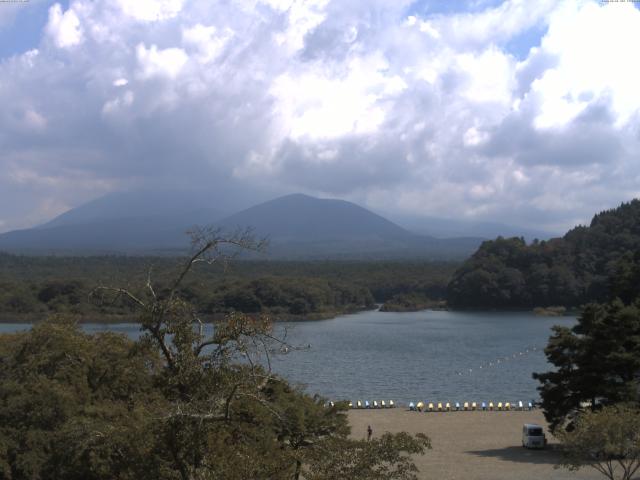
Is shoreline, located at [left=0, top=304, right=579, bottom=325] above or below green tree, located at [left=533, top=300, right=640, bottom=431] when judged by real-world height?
below

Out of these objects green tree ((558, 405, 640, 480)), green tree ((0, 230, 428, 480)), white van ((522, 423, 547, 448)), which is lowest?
white van ((522, 423, 547, 448))

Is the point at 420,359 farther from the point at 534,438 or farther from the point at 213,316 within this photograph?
the point at 213,316

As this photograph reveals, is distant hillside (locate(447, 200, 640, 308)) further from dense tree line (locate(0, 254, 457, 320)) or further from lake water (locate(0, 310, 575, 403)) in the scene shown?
lake water (locate(0, 310, 575, 403))

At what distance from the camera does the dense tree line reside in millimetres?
58281

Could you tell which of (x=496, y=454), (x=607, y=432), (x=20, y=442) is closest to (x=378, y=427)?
(x=496, y=454)

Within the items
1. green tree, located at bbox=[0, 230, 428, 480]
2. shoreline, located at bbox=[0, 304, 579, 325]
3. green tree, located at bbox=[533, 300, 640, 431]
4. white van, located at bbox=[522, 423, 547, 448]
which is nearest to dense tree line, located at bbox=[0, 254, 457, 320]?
shoreline, located at bbox=[0, 304, 579, 325]

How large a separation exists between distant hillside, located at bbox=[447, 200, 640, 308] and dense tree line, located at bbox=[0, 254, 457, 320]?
820cm

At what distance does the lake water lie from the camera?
2917cm

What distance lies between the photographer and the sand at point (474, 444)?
1486cm

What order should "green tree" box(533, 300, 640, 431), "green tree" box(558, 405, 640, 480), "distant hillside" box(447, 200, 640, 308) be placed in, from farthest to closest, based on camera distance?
"distant hillside" box(447, 200, 640, 308), "green tree" box(533, 300, 640, 431), "green tree" box(558, 405, 640, 480)

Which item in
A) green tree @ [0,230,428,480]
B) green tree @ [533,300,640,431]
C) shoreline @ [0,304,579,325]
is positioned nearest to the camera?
green tree @ [0,230,428,480]

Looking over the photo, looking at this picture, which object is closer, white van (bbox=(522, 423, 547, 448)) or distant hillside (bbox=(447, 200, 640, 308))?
white van (bbox=(522, 423, 547, 448))

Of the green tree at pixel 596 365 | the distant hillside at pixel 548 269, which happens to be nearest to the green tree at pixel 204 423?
the green tree at pixel 596 365

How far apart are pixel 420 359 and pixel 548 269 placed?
38.0 m
